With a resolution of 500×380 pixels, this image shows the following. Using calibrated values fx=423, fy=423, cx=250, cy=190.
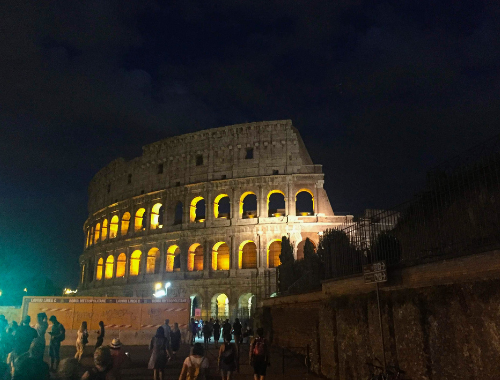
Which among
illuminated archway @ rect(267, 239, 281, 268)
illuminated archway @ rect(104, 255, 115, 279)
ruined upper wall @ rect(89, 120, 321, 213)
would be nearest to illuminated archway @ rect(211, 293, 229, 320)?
illuminated archway @ rect(267, 239, 281, 268)

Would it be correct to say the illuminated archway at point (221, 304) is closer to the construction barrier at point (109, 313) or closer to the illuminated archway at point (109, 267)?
the illuminated archway at point (109, 267)

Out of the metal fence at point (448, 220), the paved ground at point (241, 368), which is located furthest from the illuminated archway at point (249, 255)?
the metal fence at point (448, 220)

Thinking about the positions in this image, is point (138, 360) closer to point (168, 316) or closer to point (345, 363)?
point (168, 316)

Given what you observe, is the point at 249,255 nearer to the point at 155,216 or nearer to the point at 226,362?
the point at 155,216

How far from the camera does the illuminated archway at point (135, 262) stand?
38231 millimetres

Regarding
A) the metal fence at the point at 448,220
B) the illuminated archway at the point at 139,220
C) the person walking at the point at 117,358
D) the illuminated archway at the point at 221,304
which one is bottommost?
the person walking at the point at 117,358

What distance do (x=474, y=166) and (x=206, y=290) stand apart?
27856 millimetres

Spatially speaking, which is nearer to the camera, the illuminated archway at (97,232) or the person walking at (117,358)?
the person walking at (117,358)

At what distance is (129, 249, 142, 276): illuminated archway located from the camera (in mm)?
38231

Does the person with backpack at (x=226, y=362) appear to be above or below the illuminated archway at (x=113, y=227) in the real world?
below

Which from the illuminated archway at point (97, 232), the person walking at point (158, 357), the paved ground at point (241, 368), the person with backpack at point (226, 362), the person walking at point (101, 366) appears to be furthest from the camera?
the illuminated archway at point (97, 232)

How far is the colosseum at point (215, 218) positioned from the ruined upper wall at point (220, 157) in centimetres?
8

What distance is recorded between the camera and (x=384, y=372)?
780 centimetres

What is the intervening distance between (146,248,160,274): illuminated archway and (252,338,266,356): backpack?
28.7 metres
